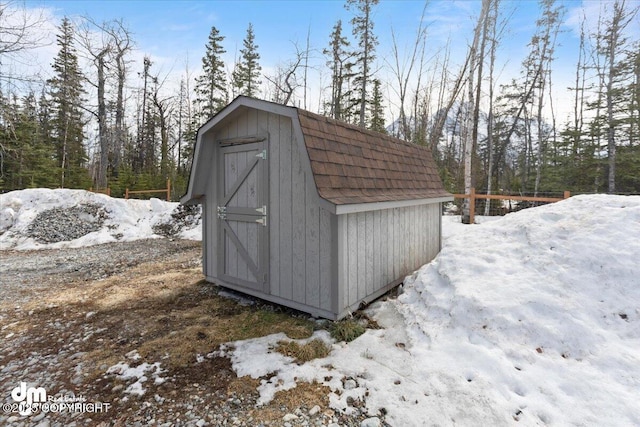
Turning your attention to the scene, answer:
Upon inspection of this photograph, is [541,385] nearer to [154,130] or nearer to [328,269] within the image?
[328,269]

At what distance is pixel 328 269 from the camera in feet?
11.0

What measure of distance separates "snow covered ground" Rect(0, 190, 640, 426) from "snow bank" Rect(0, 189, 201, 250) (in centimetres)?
804

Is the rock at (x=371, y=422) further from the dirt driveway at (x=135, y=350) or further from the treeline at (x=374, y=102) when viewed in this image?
the treeline at (x=374, y=102)

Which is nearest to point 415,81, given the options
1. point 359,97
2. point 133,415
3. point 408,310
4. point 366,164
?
point 359,97

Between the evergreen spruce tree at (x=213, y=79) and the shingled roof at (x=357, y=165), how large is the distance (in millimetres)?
19479

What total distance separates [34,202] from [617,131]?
2332 centimetres

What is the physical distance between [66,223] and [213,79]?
618 inches

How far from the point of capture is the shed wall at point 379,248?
3445 millimetres

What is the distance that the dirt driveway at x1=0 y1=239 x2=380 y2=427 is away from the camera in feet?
6.91

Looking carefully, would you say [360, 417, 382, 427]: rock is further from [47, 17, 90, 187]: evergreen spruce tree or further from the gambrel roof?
[47, 17, 90, 187]: evergreen spruce tree

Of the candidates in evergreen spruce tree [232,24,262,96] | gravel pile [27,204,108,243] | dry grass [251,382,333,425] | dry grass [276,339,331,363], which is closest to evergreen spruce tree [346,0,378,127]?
evergreen spruce tree [232,24,262,96]

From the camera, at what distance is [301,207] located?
3576 millimetres

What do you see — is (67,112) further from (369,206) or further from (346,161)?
(369,206)

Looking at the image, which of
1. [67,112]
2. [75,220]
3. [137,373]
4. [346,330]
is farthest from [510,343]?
[67,112]
